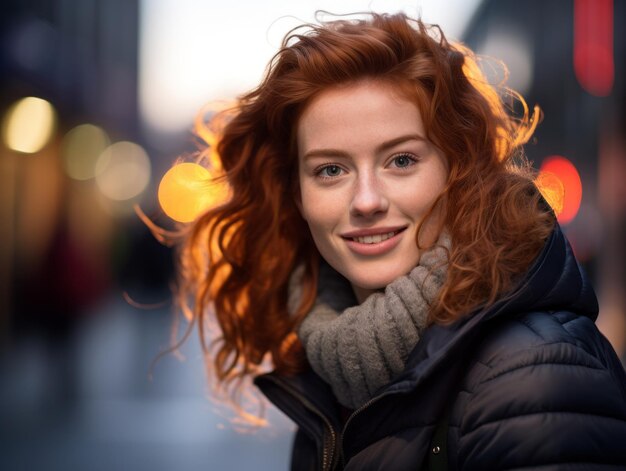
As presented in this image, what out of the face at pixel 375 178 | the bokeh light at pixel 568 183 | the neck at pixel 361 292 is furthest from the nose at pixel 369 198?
the bokeh light at pixel 568 183

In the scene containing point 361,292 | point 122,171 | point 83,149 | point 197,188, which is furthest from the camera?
point 122,171

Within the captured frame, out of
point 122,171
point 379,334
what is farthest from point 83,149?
point 379,334

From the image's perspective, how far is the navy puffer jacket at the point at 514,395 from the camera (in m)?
1.65

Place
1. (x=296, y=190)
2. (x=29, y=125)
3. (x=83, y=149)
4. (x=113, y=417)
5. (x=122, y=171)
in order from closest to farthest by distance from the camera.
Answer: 1. (x=296, y=190)
2. (x=113, y=417)
3. (x=29, y=125)
4. (x=83, y=149)
5. (x=122, y=171)

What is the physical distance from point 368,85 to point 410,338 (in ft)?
2.75

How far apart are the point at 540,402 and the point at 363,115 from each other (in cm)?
108

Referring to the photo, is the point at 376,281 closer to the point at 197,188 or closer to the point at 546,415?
the point at 546,415

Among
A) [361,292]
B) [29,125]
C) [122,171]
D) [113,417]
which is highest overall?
[361,292]

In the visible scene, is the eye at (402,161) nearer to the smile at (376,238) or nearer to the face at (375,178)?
the face at (375,178)

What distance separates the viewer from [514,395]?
1717 mm

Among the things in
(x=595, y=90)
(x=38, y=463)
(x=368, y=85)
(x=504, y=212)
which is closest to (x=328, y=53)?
(x=368, y=85)

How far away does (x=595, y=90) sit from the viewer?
11391 mm

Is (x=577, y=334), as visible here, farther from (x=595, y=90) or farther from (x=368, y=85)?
(x=595, y=90)

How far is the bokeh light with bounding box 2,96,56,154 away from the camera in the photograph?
9.49m
